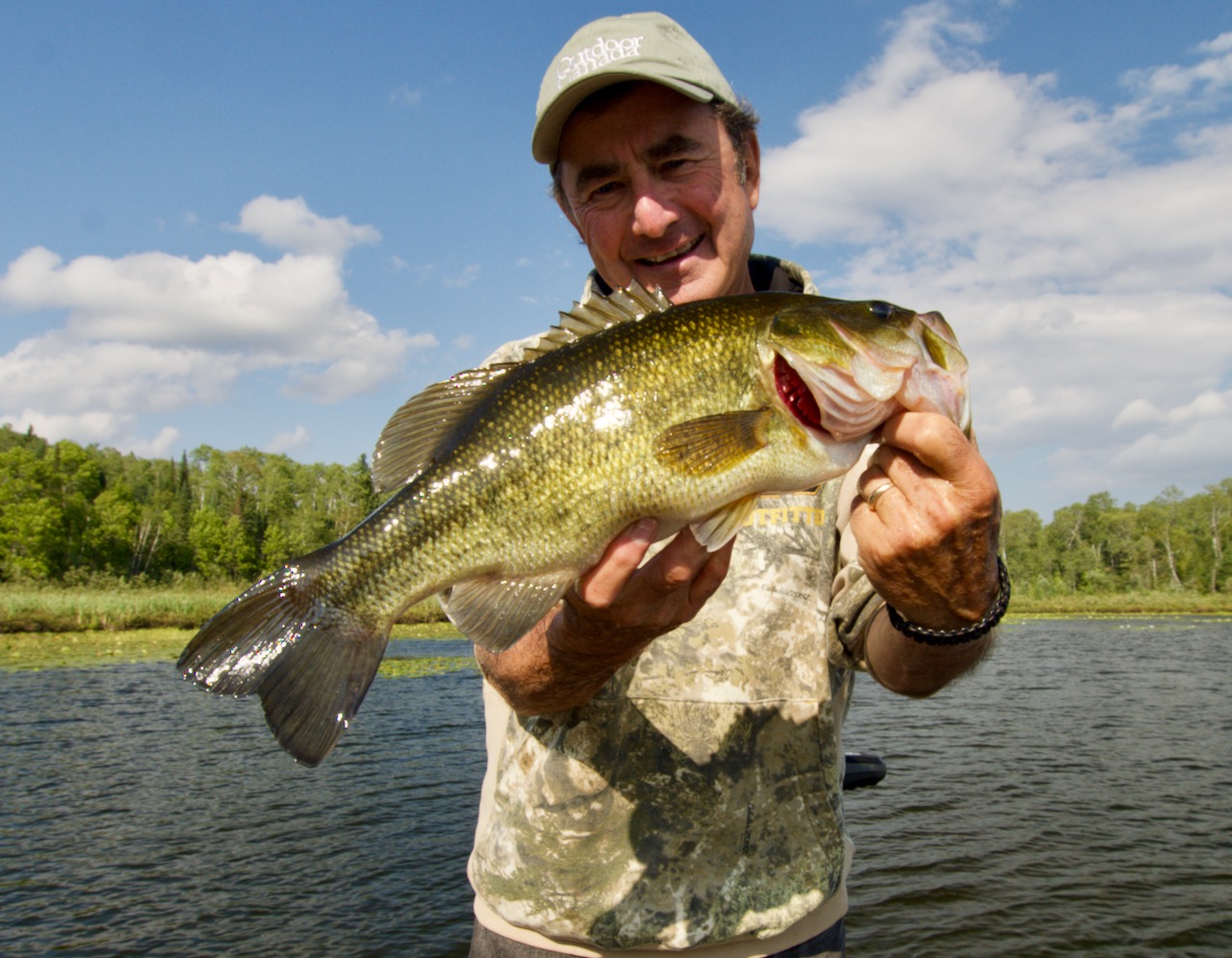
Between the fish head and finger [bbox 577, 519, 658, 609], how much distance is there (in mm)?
482

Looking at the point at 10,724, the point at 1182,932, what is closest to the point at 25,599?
the point at 10,724

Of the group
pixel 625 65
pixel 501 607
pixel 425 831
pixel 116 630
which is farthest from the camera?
pixel 116 630

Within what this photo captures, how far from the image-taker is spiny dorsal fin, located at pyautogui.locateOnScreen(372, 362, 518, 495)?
2.28 metres

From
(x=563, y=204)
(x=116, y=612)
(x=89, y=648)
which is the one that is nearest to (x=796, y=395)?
(x=563, y=204)

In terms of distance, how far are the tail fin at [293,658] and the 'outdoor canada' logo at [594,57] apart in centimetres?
183

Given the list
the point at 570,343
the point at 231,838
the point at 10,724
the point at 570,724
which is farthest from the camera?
the point at 10,724

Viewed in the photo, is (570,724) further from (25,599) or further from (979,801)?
(25,599)

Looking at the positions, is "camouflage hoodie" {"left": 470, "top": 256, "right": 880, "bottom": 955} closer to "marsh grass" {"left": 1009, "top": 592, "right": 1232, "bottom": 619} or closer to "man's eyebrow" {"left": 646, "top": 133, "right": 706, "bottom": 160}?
"man's eyebrow" {"left": 646, "top": 133, "right": 706, "bottom": 160}

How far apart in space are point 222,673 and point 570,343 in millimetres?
1160

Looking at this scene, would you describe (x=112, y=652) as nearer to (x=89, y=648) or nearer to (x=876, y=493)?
(x=89, y=648)

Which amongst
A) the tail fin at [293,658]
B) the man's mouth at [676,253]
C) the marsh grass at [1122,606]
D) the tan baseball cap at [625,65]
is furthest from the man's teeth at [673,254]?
the marsh grass at [1122,606]

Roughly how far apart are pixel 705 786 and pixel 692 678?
12.1 inches

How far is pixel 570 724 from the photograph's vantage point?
2496mm

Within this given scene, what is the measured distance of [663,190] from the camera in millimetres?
2830
